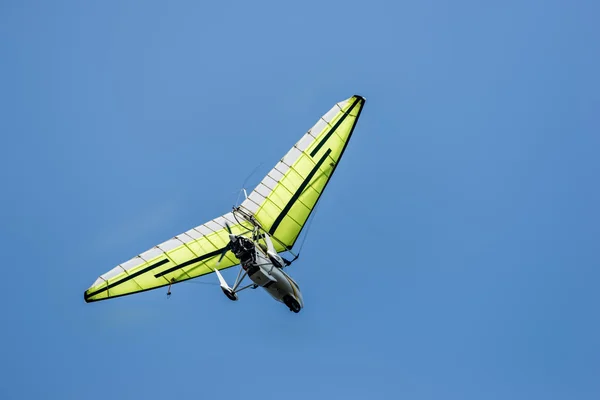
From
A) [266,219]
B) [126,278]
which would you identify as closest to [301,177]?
[266,219]

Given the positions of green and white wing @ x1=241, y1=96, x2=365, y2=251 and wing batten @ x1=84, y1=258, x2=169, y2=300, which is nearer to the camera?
wing batten @ x1=84, y1=258, x2=169, y2=300

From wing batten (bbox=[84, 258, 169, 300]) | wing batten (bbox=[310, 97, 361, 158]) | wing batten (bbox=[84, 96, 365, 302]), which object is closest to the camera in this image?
wing batten (bbox=[84, 258, 169, 300])

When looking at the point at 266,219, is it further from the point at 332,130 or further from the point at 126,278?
the point at 126,278

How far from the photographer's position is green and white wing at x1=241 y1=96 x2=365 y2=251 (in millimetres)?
62844

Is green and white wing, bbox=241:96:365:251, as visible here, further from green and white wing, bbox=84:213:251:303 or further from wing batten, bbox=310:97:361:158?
green and white wing, bbox=84:213:251:303

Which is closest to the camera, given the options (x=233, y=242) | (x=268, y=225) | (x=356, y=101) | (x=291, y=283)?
(x=233, y=242)

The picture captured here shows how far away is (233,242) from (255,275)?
10.3 feet

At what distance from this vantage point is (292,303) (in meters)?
59.3

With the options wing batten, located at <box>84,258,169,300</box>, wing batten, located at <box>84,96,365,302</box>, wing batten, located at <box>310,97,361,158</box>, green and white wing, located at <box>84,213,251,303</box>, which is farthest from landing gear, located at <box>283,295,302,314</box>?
wing batten, located at <box>310,97,361,158</box>

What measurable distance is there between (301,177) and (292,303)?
11.1 meters

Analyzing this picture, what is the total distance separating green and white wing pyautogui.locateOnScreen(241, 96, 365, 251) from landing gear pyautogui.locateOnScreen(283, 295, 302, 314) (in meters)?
5.54

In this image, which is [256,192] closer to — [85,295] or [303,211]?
[303,211]

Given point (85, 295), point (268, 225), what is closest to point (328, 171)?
point (268, 225)

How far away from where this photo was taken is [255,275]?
55.2 m
